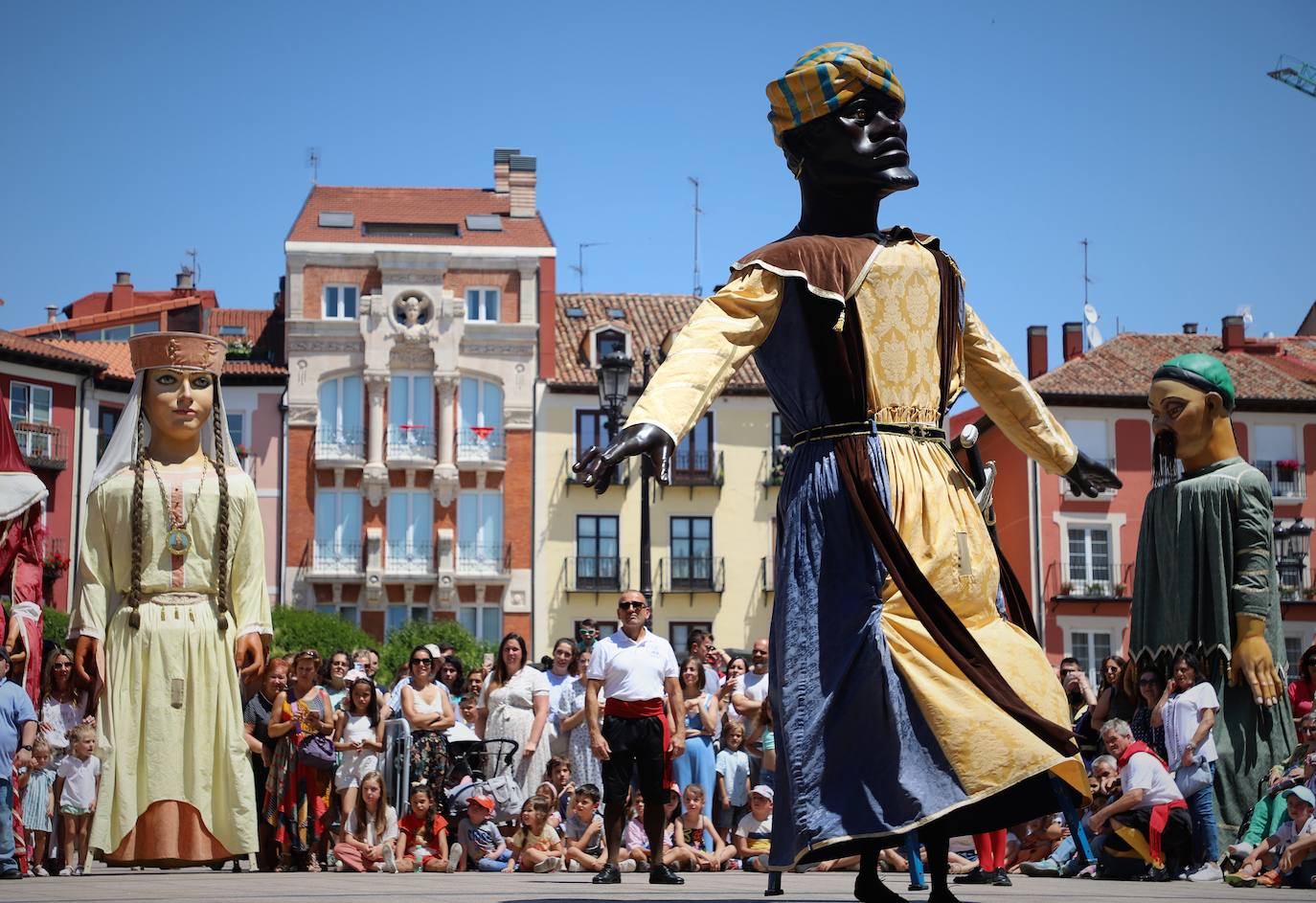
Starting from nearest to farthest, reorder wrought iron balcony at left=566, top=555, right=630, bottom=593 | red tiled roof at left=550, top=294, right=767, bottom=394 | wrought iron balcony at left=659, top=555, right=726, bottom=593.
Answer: wrought iron balcony at left=566, top=555, right=630, bottom=593
wrought iron balcony at left=659, top=555, right=726, bottom=593
red tiled roof at left=550, top=294, right=767, bottom=394

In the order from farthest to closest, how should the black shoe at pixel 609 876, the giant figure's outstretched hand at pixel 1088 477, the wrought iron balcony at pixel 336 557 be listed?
1. the wrought iron balcony at pixel 336 557
2. the black shoe at pixel 609 876
3. the giant figure's outstretched hand at pixel 1088 477

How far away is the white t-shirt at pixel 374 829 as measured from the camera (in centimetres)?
1413

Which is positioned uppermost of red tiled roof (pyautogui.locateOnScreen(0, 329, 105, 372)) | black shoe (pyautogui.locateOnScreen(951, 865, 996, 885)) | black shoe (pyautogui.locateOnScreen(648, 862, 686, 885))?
red tiled roof (pyautogui.locateOnScreen(0, 329, 105, 372))

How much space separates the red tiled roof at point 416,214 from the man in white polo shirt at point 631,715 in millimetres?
44713

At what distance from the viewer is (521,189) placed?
58.0 metres

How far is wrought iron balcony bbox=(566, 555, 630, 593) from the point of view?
55.1m

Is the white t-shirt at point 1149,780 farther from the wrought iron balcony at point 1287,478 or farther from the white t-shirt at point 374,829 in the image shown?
the wrought iron balcony at point 1287,478

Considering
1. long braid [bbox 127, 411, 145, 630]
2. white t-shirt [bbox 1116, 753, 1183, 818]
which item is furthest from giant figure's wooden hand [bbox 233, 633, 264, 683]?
white t-shirt [bbox 1116, 753, 1183, 818]

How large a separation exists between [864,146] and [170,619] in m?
5.38

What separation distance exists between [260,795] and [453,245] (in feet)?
140

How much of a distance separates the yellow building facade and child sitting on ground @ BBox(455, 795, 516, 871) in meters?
40.2

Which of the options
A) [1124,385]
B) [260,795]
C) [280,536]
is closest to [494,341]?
[280,536]

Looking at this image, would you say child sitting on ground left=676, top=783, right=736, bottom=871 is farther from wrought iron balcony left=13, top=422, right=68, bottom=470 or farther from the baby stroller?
wrought iron balcony left=13, top=422, right=68, bottom=470

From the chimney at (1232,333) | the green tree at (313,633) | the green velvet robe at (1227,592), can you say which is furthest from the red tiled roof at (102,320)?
the green velvet robe at (1227,592)
